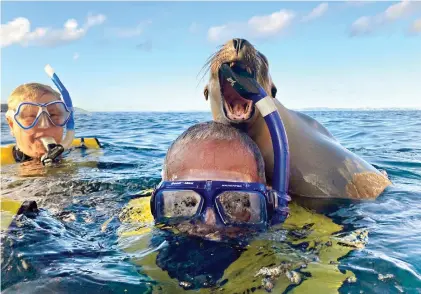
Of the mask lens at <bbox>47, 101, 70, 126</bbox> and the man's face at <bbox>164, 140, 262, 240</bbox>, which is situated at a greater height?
the mask lens at <bbox>47, 101, 70, 126</bbox>

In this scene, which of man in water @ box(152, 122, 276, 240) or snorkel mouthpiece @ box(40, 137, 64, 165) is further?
snorkel mouthpiece @ box(40, 137, 64, 165)

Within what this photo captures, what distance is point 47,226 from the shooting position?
302 centimetres

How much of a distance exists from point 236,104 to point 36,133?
3.72 meters

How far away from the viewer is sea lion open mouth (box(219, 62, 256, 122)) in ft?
11.8

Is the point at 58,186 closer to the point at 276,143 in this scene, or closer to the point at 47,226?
the point at 47,226

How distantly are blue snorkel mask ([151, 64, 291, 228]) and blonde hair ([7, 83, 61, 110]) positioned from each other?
423 cm

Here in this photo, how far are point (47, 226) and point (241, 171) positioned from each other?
4.40 ft

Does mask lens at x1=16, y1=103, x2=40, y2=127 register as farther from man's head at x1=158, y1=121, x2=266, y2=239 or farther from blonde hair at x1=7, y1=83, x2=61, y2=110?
man's head at x1=158, y1=121, x2=266, y2=239

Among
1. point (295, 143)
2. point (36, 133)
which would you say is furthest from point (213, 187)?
point (36, 133)

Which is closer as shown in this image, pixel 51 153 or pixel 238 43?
pixel 238 43

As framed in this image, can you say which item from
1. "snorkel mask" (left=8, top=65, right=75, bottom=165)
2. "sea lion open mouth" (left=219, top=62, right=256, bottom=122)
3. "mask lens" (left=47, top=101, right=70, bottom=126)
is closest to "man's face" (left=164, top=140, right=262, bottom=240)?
"sea lion open mouth" (left=219, top=62, right=256, bottom=122)

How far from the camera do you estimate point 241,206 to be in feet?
8.87

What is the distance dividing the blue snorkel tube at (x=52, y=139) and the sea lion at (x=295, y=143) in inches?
107

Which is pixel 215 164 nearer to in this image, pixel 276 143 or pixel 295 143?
pixel 276 143
